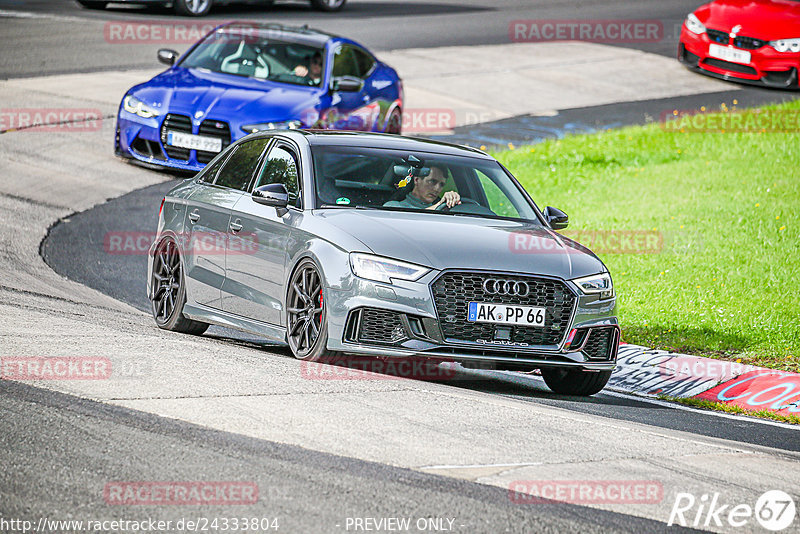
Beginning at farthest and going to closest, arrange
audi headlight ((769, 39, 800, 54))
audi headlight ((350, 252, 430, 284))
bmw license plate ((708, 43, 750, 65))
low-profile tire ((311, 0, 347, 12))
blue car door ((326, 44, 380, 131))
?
low-profile tire ((311, 0, 347, 12)) → bmw license plate ((708, 43, 750, 65)) → audi headlight ((769, 39, 800, 54)) → blue car door ((326, 44, 380, 131)) → audi headlight ((350, 252, 430, 284))

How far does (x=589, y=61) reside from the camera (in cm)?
2683

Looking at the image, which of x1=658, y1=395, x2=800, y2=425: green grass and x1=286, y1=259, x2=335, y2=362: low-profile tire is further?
x1=658, y1=395, x2=800, y2=425: green grass

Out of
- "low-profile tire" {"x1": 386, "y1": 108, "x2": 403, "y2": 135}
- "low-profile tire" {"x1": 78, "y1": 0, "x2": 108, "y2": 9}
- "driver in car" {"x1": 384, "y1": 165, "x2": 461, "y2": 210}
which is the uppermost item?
"driver in car" {"x1": 384, "y1": 165, "x2": 461, "y2": 210}

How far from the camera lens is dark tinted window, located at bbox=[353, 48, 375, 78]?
685 inches

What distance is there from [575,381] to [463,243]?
1.45 m

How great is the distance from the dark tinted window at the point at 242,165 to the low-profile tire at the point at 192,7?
660 inches

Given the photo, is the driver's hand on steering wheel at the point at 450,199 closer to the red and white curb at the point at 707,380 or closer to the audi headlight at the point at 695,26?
the red and white curb at the point at 707,380

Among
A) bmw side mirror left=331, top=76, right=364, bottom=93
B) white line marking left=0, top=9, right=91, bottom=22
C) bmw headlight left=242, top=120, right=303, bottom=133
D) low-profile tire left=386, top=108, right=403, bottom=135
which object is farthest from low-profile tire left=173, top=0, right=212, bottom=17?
bmw headlight left=242, top=120, right=303, bottom=133

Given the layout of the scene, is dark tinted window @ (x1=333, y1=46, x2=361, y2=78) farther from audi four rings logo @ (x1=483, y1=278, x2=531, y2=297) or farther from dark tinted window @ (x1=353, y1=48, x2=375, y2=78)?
audi four rings logo @ (x1=483, y1=278, x2=531, y2=297)

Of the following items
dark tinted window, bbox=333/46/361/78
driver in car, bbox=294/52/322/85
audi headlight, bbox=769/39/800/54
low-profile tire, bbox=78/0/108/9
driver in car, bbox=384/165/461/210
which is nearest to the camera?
driver in car, bbox=384/165/461/210

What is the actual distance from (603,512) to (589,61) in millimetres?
22078

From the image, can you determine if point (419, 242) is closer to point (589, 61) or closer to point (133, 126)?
point (133, 126)

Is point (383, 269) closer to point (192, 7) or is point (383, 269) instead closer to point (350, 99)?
point (350, 99)

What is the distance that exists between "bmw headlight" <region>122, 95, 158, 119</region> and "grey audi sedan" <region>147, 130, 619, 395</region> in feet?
17.5
